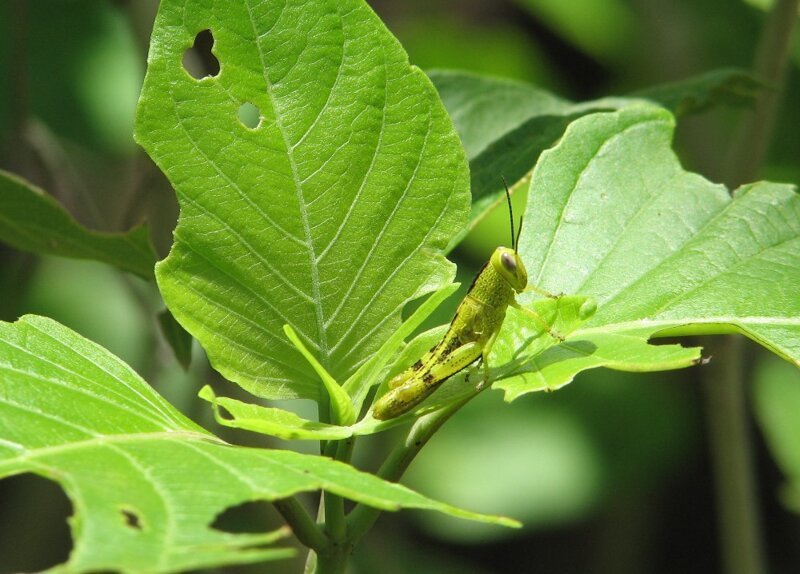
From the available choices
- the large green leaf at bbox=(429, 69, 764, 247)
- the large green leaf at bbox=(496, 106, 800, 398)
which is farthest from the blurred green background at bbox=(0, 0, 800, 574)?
the large green leaf at bbox=(496, 106, 800, 398)

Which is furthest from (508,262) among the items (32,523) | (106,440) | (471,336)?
(32,523)

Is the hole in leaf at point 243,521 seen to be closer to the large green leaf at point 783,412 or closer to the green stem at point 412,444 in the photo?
the large green leaf at point 783,412

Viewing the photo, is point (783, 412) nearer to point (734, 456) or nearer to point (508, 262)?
point (734, 456)

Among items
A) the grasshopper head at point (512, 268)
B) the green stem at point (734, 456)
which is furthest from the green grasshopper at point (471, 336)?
the green stem at point (734, 456)

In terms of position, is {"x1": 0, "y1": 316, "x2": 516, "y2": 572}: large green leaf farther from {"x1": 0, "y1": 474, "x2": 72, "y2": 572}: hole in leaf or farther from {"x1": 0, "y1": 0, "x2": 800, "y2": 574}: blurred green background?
{"x1": 0, "y1": 474, "x2": 72, "y2": 572}: hole in leaf

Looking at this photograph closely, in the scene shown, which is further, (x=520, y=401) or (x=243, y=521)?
(x=520, y=401)

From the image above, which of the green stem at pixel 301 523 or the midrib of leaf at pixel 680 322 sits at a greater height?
the midrib of leaf at pixel 680 322
